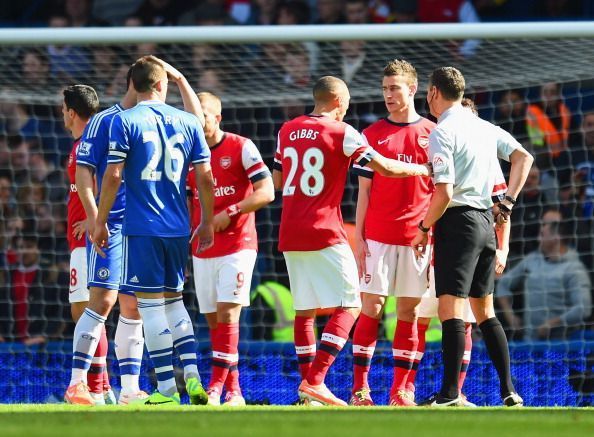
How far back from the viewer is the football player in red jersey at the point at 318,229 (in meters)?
7.40

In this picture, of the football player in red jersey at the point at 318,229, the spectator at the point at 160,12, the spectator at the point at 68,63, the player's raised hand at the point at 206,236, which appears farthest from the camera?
the spectator at the point at 160,12

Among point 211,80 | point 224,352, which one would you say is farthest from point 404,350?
point 211,80

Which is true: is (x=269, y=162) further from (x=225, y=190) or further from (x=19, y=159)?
(x=225, y=190)

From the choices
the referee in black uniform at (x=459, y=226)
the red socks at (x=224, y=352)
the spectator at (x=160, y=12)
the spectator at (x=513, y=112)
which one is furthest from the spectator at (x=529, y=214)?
the spectator at (x=160, y=12)

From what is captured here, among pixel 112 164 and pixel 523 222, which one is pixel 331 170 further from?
pixel 523 222

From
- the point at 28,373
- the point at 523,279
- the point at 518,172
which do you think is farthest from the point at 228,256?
the point at 523,279

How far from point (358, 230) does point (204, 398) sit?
5.29ft

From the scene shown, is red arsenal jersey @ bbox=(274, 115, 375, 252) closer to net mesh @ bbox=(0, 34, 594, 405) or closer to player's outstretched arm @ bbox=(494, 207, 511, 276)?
player's outstretched arm @ bbox=(494, 207, 511, 276)

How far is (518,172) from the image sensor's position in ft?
24.1

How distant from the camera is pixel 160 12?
13.7m

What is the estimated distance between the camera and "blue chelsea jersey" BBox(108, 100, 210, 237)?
6.59 meters

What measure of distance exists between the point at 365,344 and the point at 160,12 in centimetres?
719

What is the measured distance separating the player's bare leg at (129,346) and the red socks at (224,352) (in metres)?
0.59

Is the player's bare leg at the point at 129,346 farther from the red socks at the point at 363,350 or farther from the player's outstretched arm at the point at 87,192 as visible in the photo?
the red socks at the point at 363,350
